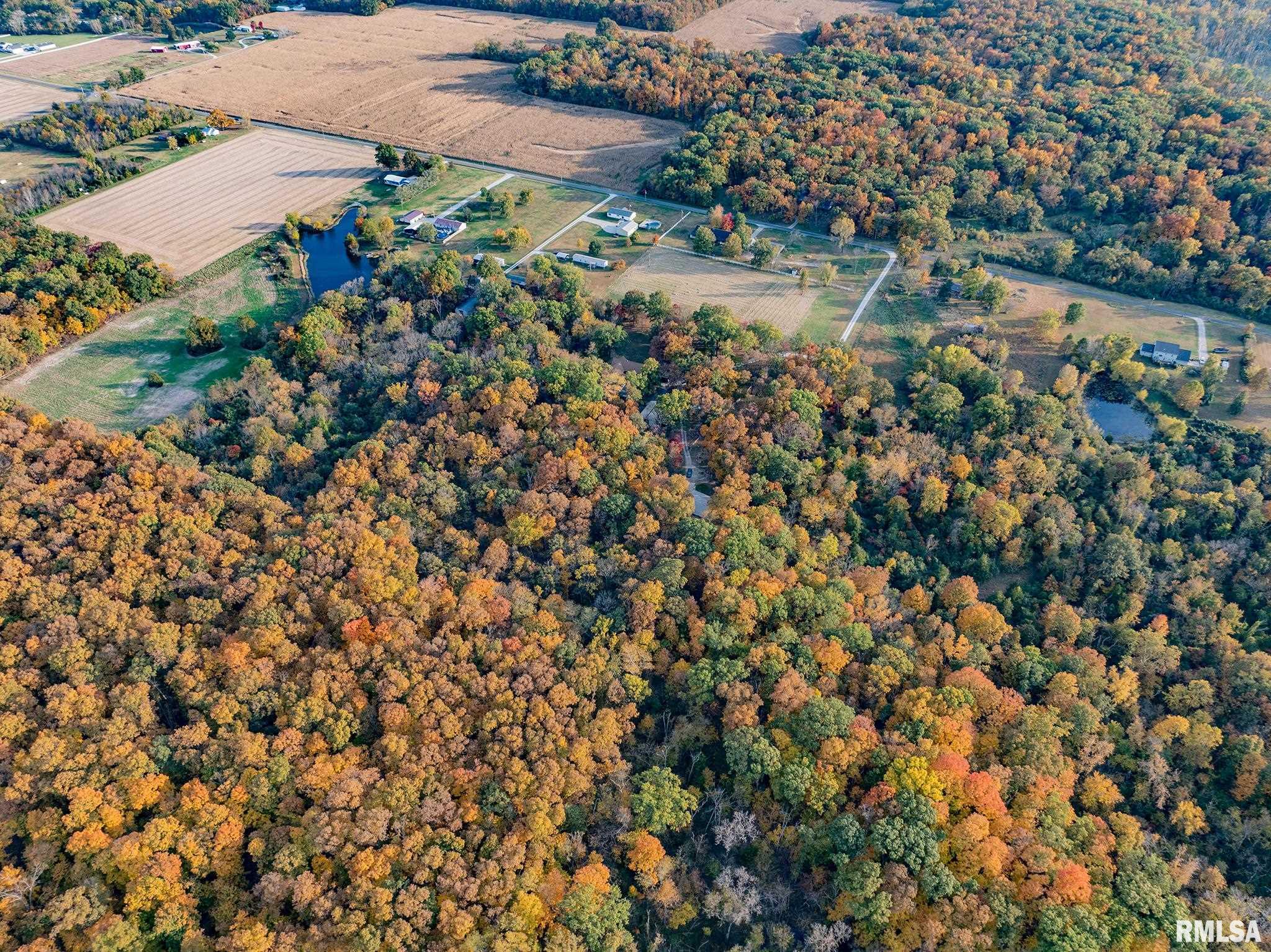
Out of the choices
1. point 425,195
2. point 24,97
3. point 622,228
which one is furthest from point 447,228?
point 24,97

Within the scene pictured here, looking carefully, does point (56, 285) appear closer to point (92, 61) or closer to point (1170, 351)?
point (92, 61)

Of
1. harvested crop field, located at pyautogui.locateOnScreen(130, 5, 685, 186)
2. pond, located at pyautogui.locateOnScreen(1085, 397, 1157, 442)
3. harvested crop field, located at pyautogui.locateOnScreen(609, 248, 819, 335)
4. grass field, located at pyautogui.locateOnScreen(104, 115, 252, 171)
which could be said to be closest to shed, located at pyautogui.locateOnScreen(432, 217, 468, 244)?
harvested crop field, located at pyautogui.locateOnScreen(130, 5, 685, 186)

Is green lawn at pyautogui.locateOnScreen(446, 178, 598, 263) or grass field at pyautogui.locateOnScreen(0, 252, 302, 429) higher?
green lawn at pyautogui.locateOnScreen(446, 178, 598, 263)

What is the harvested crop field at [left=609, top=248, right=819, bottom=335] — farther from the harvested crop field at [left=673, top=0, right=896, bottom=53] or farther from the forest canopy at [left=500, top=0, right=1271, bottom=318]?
the harvested crop field at [left=673, top=0, right=896, bottom=53]

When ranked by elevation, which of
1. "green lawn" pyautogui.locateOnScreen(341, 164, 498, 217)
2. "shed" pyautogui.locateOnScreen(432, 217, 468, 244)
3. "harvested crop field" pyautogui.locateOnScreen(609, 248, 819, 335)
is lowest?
"harvested crop field" pyautogui.locateOnScreen(609, 248, 819, 335)

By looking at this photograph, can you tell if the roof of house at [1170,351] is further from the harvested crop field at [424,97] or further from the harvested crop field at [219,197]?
the harvested crop field at [219,197]

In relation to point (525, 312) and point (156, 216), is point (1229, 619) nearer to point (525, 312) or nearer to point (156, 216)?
point (525, 312)
